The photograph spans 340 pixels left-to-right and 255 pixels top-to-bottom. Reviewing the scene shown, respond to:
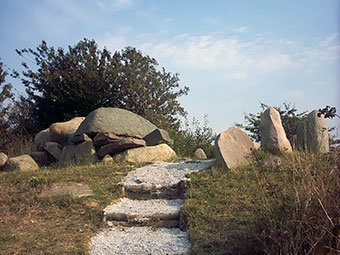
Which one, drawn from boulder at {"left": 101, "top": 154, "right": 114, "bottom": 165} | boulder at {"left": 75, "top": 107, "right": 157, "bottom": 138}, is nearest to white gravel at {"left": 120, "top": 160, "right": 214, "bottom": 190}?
boulder at {"left": 101, "top": 154, "right": 114, "bottom": 165}

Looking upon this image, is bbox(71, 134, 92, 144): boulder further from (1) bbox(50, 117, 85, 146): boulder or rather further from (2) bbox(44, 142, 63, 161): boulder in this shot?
(1) bbox(50, 117, 85, 146): boulder

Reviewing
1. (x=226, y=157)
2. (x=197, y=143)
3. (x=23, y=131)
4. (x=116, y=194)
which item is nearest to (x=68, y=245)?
(x=116, y=194)

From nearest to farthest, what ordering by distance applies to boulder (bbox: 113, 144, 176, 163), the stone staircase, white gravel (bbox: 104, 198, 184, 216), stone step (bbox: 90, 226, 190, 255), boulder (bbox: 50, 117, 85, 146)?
1. stone step (bbox: 90, 226, 190, 255)
2. the stone staircase
3. white gravel (bbox: 104, 198, 184, 216)
4. boulder (bbox: 113, 144, 176, 163)
5. boulder (bbox: 50, 117, 85, 146)

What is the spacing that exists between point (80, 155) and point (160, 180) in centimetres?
341

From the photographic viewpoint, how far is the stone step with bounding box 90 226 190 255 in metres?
5.38

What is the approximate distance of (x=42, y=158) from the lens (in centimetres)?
1188

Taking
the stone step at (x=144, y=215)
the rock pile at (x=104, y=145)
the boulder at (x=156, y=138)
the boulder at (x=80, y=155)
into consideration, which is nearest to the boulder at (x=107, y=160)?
the rock pile at (x=104, y=145)

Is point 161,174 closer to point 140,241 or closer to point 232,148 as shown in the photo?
point 232,148

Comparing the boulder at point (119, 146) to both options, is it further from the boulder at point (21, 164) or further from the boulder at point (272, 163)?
the boulder at point (272, 163)

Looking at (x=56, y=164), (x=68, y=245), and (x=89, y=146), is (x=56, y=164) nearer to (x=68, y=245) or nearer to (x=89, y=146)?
(x=89, y=146)

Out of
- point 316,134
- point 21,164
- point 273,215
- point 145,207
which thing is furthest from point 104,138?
point 273,215

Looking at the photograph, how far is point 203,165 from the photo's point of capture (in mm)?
9281

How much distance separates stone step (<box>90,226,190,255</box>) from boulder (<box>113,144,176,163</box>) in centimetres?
414

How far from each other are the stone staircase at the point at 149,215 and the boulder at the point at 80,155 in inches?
78.7
